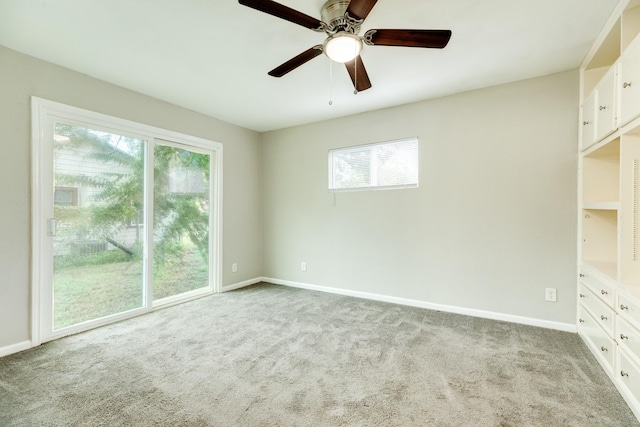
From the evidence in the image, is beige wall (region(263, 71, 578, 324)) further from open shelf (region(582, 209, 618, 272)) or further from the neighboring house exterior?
the neighboring house exterior

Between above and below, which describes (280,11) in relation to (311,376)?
above

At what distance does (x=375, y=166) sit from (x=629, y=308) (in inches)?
102

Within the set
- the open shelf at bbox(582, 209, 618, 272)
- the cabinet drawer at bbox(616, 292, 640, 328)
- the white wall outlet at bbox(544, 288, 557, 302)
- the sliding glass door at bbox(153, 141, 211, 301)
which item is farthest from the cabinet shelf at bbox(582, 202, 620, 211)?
the sliding glass door at bbox(153, 141, 211, 301)

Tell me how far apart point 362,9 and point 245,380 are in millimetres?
2325

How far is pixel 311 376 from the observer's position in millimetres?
1965

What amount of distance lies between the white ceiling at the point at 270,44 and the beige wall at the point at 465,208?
332mm

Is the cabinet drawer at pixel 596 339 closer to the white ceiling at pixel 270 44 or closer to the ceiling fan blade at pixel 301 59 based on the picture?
the white ceiling at pixel 270 44

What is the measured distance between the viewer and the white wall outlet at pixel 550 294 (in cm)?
269

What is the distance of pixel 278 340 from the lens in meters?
2.52

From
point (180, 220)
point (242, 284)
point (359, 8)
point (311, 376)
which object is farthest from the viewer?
point (242, 284)

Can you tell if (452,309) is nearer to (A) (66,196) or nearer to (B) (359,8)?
(B) (359,8)

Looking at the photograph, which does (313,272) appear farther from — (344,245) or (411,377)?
(411,377)

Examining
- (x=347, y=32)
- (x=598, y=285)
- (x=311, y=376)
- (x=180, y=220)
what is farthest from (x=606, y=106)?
(x=180, y=220)

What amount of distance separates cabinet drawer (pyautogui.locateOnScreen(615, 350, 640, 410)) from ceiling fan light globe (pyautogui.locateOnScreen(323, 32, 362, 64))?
240 cm
